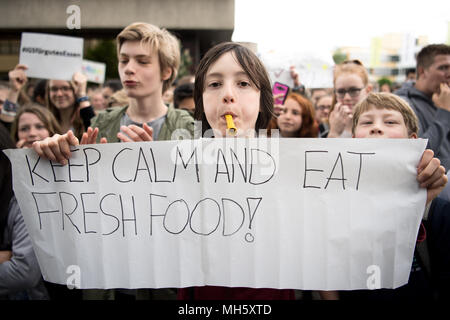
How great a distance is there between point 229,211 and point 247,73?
62 cm

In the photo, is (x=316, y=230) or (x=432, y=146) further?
(x=432, y=146)

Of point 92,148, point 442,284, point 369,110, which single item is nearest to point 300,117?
point 369,110

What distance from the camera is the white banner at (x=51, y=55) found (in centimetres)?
352

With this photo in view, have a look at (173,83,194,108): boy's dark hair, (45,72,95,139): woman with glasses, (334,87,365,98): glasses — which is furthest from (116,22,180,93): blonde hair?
(334,87,365,98): glasses

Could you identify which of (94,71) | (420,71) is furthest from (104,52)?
(420,71)

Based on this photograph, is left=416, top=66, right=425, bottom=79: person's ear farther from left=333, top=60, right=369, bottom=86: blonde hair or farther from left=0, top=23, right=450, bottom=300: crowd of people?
left=333, top=60, right=369, bottom=86: blonde hair

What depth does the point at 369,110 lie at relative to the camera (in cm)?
176

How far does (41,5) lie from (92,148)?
31.5 feet

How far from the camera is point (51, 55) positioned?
11.7 ft

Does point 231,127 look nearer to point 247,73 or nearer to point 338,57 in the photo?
point 247,73

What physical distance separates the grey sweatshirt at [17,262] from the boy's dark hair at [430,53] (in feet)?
10.5
